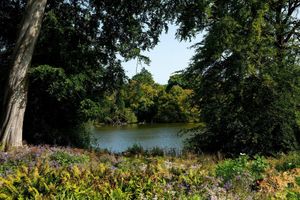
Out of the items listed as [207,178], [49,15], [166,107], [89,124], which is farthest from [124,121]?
[207,178]

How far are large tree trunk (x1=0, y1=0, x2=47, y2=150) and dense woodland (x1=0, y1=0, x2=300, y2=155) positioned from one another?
144 centimetres

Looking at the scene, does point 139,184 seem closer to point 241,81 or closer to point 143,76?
point 143,76

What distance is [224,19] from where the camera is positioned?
17859 millimetres

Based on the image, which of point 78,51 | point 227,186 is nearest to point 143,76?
point 78,51

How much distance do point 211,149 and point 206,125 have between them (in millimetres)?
1164

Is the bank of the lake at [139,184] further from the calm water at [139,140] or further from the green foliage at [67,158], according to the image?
the calm water at [139,140]

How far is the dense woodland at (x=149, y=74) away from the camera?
18.2 metres

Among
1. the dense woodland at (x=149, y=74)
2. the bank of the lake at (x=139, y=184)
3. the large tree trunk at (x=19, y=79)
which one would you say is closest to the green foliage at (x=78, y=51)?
the dense woodland at (x=149, y=74)

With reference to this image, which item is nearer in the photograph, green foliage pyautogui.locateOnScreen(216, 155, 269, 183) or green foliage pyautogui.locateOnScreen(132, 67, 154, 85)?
green foliage pyautogui.locateOnScreen(216, 155, 269, 183)

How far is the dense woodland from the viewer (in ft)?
59.7

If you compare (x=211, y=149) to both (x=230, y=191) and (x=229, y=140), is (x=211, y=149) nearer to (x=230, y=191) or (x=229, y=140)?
(x=229, y=140)

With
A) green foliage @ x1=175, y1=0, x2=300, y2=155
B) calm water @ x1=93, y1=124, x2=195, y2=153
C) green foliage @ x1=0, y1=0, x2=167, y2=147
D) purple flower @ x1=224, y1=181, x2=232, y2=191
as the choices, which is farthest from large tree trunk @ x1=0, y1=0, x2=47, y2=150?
purple flower @ x1=224, y1=181, x2=232, y2=191

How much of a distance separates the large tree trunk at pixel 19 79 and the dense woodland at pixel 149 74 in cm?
144

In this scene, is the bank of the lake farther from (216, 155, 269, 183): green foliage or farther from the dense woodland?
the dense woodland
